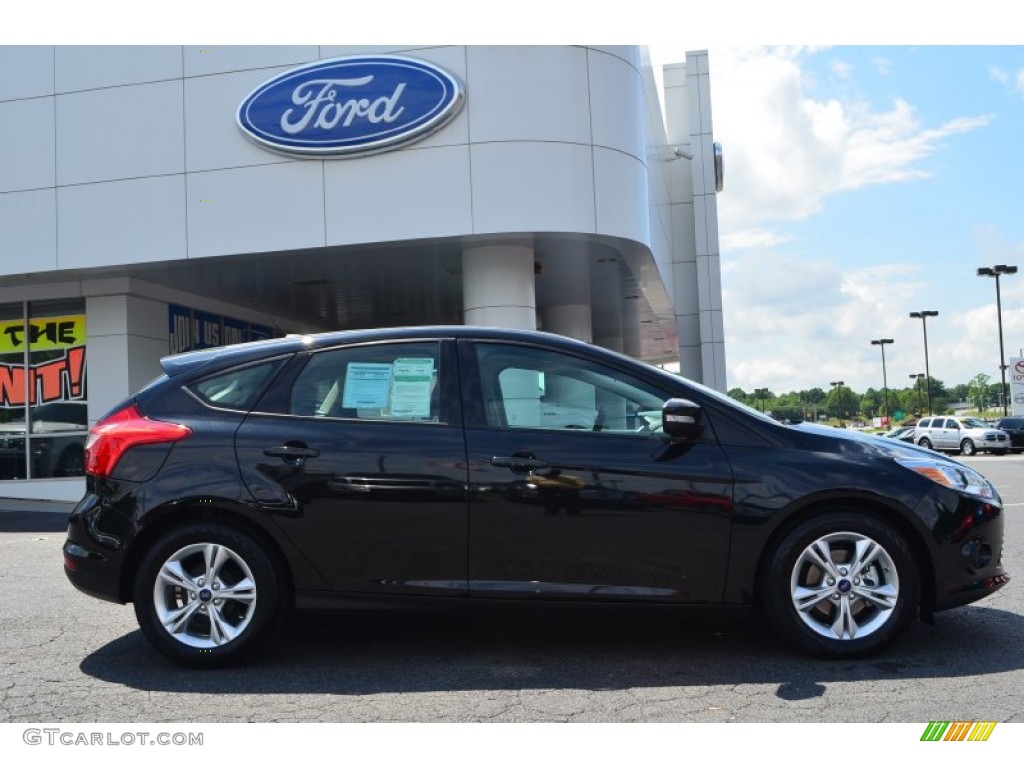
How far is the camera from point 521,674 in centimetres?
440

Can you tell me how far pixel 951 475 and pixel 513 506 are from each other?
211 cm

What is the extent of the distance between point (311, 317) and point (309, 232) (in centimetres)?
772

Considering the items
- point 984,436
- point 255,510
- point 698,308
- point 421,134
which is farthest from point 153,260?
point 984,436

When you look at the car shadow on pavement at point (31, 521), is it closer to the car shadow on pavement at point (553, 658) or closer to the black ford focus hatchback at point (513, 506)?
the car shadow on pavement at point (553, 658)

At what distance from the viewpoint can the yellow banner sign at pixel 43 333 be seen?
15.5m

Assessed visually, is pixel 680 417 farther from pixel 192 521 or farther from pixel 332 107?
pixel 332 107

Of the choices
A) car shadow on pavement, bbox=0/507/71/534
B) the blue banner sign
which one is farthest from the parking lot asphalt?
the blue banner sign

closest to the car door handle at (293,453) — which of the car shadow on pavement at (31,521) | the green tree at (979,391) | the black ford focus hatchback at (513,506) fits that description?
the black ford focus hatchback at (513,506)

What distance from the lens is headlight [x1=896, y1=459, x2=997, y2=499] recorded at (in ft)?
14.9

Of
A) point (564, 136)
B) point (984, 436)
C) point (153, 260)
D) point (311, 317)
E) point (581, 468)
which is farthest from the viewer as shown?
point (984, 436)

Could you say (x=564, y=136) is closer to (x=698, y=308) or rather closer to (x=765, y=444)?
(x=765, y=444)

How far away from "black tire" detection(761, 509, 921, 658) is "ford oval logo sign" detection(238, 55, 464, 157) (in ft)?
30.9

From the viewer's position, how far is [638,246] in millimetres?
13648

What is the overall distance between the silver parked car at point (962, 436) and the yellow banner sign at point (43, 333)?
30.7 metres
